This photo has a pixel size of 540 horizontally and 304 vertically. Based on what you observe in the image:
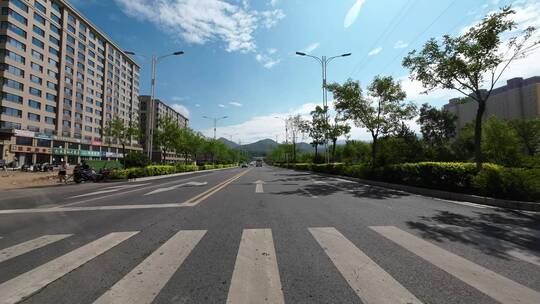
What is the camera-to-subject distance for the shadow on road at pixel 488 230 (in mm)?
4914

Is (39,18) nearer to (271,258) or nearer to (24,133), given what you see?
(24,133)

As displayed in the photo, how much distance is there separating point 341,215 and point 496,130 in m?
40.4

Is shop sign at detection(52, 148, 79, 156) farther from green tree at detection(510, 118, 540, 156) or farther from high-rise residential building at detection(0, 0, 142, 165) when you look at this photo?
green tree at detection(510, 118, 540, 156)

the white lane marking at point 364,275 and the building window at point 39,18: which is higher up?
the building window at point 39,18

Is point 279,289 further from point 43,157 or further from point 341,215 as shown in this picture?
point 43,157

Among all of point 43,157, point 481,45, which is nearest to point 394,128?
point 481,45

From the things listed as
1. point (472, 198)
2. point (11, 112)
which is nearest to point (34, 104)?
point (11, 112)

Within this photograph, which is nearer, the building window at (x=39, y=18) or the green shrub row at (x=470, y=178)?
the green shrub row at (x=470, y=178)

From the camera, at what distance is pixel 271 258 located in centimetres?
415

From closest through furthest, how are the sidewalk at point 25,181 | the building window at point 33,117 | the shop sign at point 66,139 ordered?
the sidewalk at point 25,181 < the building window at point 33,117 < the shop sign at point 66,139

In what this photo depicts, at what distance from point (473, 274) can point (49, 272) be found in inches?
212

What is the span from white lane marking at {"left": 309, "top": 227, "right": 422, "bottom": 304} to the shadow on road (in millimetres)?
1922

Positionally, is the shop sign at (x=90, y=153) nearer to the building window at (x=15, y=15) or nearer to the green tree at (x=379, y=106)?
the building window at (x=15, y=15)

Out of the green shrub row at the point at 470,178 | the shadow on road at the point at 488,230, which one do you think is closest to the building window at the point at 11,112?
the green shrub row at the point at 470,178
